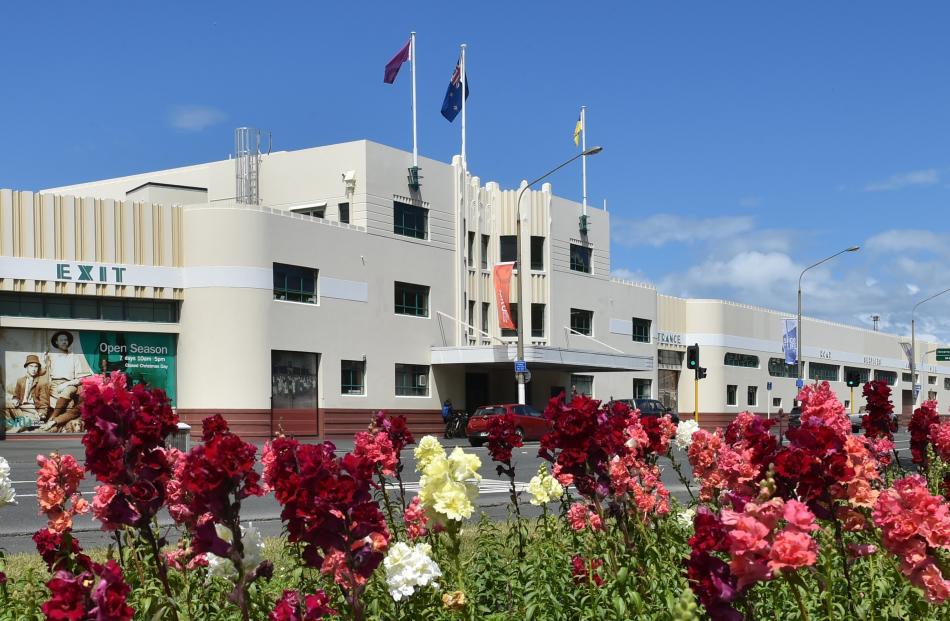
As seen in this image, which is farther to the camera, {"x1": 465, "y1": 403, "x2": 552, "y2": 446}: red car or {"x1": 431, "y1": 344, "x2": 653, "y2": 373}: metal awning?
{"x1": 431, "y1": 344, "x2": 653, "y2": 373}: metal awning

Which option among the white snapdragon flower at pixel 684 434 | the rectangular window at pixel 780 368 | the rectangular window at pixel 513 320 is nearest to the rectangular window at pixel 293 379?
the rectangular window at pixel 513 320

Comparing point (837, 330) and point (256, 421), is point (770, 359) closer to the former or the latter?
point (837, 330)

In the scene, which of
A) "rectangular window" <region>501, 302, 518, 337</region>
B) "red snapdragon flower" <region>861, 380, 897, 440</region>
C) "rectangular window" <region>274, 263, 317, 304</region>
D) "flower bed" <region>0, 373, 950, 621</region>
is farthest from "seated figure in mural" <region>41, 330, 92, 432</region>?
"flower bed" <region>0, 373, 950, 621</region>

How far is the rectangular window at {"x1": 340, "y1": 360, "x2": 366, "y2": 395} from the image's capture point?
123 ft

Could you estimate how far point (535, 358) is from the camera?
132 feet

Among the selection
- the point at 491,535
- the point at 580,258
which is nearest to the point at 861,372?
the point at 580,258

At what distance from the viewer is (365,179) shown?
1494 inches

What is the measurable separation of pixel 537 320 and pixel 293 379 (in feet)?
45.4

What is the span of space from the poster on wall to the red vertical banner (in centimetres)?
1568

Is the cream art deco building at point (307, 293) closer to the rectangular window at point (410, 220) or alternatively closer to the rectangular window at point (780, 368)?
the rectangular window at point (410, 220)

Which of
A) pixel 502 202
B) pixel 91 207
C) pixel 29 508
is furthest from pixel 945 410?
pixel 29 508

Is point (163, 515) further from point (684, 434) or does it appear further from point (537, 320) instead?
point (537, 320)

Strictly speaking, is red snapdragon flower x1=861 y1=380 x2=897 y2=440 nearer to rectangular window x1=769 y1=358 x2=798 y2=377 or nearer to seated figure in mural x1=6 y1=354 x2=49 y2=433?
seated figure in mural x1=6 y1=354 x2=49 y2=433

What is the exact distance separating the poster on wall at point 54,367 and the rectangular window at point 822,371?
48.9 metres
